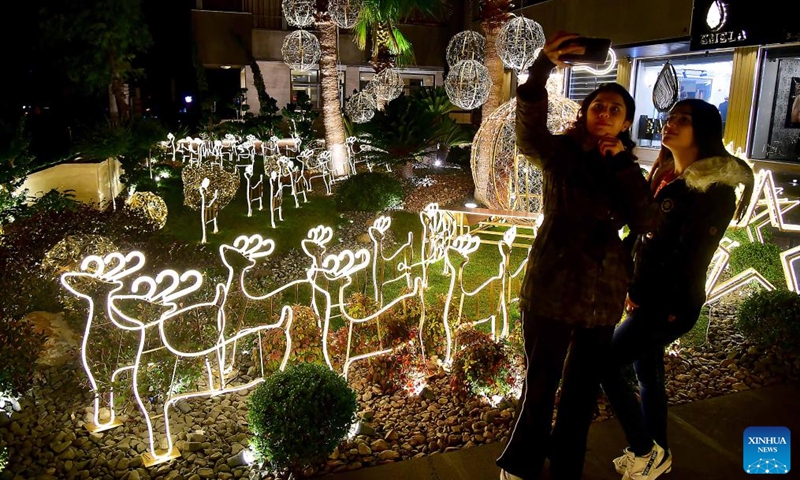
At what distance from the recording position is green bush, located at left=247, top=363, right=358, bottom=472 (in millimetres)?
3059

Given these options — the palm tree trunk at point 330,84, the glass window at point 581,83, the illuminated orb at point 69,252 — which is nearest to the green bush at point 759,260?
the illuminated orb at point 69,252

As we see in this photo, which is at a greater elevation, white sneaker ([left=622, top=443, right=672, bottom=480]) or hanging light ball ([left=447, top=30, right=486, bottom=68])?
hanging light ball ([left=447, top=30, right=486, bottom=68])

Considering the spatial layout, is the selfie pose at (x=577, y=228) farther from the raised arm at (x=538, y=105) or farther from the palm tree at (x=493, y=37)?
the palm tree at (x=493, y=37)

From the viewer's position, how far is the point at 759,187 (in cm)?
630

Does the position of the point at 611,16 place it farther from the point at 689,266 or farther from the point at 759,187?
the point at 689,266

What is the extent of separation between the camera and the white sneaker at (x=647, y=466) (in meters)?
3.01

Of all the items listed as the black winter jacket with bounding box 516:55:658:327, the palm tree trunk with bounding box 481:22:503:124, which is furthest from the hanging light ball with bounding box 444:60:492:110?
the black winter jacket with bounding box 516:55:658:327

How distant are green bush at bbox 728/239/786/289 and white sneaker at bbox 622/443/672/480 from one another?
12.5ft

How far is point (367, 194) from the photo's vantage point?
33.7 feet

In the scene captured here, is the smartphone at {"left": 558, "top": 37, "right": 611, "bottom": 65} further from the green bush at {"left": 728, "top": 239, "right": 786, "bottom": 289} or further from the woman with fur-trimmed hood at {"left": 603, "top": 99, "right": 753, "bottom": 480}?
the green bush at {"left": 728, "top": 239, "right": 786, "bottom": 289}

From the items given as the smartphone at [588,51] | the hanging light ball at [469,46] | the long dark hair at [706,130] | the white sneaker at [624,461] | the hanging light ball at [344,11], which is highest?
the hanging light ball at [344,11]

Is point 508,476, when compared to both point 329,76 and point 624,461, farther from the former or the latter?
point 329,76

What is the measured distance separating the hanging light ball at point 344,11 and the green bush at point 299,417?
31.2ft

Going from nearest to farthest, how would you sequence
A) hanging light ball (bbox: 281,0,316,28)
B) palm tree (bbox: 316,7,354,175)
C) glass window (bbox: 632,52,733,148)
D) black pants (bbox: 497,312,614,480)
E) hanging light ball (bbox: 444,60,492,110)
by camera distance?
black pants (bbox: 497,312,614,480) → hanging light ball (bbox: 444,60,492,110) → hanging light ball (bbox: 281,0,316,28) → palm tree (bbox: 316,7,354,175) → glass window (bbox: 632,52,733,148)
